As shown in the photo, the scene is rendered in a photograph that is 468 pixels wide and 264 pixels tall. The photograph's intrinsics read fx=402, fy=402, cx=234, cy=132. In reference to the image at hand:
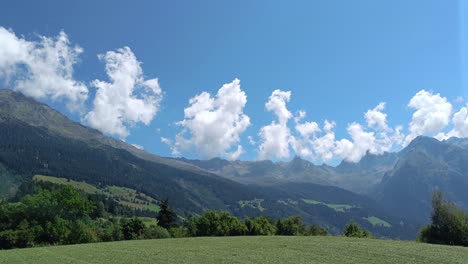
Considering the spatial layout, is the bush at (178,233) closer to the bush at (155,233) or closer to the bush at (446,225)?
the bush at (155,233)

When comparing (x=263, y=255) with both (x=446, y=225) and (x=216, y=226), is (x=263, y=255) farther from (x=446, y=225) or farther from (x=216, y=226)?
(x=216, y=226)

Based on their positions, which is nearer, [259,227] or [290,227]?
[259,227]

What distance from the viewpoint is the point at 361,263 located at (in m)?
45.3

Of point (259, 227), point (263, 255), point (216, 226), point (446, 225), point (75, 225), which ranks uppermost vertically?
point (446, 225)

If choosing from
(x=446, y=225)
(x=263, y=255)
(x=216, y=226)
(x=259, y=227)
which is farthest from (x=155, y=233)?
(x=446, y=225)

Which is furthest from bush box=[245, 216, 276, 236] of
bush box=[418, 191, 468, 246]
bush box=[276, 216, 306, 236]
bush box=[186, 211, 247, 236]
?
bush box=[418, 191, 468, 246]

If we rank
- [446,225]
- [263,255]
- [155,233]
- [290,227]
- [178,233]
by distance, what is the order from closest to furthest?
[263,255] < [446,225] < [155,233] < [178,233] < [290,227]

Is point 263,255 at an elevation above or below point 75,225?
above

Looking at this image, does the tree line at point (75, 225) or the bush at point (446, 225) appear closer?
the bush at point (446, 225)

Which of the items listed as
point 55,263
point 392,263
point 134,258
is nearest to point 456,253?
point 392,263

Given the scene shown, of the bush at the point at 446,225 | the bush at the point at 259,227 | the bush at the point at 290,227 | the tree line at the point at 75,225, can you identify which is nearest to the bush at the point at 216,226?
the tree line at the point at 75,225

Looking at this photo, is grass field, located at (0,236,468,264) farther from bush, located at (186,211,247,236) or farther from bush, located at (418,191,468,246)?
bush, located at (186,211,247,236)

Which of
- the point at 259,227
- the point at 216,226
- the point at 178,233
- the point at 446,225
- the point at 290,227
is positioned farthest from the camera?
the point at 290,227

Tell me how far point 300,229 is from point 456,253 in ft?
348
